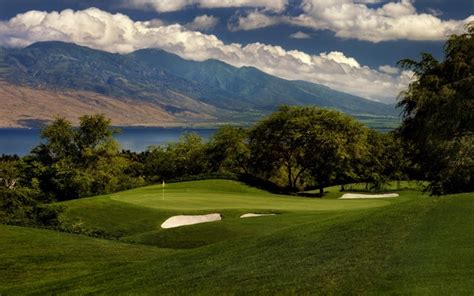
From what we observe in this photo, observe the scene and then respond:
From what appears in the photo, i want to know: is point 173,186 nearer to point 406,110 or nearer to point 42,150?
point 406,110

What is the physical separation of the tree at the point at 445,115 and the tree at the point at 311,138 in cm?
2213

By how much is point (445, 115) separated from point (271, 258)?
2186 centimetres

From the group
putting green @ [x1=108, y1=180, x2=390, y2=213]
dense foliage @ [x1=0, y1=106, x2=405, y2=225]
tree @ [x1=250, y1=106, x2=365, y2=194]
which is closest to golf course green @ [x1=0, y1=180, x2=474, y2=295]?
putting green @ [x1=108, y1=180, x2=390, y2=213]

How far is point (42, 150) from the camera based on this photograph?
83688 millimetres

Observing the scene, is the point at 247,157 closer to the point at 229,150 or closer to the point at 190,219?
the point at 229,150

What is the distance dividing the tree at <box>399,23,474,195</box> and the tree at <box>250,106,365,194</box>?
2213 cm

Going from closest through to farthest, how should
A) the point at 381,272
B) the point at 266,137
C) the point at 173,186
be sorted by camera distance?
1. the point at 381,272
2. the point at 173,186
3. the point at 266,137

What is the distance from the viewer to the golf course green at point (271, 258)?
36.4 feet

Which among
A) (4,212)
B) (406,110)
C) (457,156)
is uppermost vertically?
(406,110)

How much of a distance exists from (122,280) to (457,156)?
22106 mm

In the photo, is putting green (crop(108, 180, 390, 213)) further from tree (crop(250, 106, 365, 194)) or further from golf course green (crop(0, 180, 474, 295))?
tree (crop(250, 106, 365, 194))

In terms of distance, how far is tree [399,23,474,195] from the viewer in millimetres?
29656

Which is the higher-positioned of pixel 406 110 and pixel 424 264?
pixel 406 110

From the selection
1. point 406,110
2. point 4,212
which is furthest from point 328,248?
point 4,212
